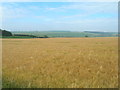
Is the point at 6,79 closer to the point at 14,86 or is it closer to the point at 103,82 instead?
the point at 14,86

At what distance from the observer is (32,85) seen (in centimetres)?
387

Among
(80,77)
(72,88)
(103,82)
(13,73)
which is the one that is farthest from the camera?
(13,73)

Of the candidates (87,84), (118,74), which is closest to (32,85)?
(87,84)

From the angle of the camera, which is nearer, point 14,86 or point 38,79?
point 14,86

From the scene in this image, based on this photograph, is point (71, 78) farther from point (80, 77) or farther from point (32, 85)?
point (32, 85)

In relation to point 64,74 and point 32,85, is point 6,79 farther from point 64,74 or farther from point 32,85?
point 64,74

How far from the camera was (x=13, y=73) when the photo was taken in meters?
4.66

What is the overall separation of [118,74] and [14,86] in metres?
2.70

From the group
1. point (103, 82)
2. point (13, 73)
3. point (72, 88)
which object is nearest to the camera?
point (72, 88)

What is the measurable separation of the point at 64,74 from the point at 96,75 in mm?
853

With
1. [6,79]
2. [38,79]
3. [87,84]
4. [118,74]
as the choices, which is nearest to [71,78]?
[87,84]

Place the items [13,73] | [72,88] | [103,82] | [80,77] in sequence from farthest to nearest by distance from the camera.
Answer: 1. [13,73]
2. [80,77]
3. [103,82]
4. [72,88]

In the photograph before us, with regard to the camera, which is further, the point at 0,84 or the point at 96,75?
the point at 96,75

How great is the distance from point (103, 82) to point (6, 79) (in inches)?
93.5
